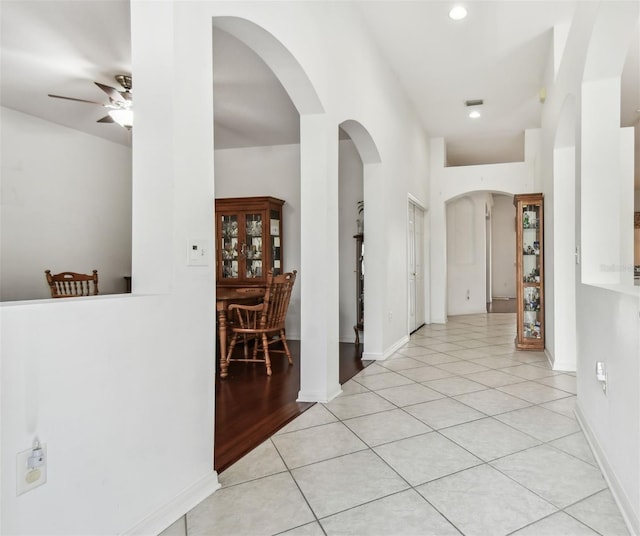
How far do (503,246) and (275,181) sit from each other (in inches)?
349

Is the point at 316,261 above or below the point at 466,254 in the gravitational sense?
below

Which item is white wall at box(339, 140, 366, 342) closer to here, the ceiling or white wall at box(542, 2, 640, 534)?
the ceiling

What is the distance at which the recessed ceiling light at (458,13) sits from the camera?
408 centimetres

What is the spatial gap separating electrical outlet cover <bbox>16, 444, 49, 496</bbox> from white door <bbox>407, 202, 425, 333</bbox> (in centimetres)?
568

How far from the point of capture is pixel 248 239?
6230mm

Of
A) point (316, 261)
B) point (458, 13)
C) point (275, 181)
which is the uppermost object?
point (458, 13)

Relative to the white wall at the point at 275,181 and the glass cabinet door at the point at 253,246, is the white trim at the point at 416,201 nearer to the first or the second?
the white wall at the point at 275,181

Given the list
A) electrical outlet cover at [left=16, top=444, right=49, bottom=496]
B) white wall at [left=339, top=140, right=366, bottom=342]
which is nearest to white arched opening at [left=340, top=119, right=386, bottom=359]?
white wall at [left=339, top=140, right=366, bottom=342]

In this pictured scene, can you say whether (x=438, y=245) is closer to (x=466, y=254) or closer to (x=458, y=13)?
(x=466, y=254)

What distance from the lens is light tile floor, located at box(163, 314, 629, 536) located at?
5.80 ft

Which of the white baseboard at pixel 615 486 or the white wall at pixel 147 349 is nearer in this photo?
the white wall at pixel 147 349

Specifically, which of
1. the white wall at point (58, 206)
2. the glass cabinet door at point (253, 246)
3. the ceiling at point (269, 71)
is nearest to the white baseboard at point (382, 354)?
the glass cabinet door at point (253, 246)

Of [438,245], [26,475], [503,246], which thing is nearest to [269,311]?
[26,475]

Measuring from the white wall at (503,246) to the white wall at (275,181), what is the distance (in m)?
8.18
